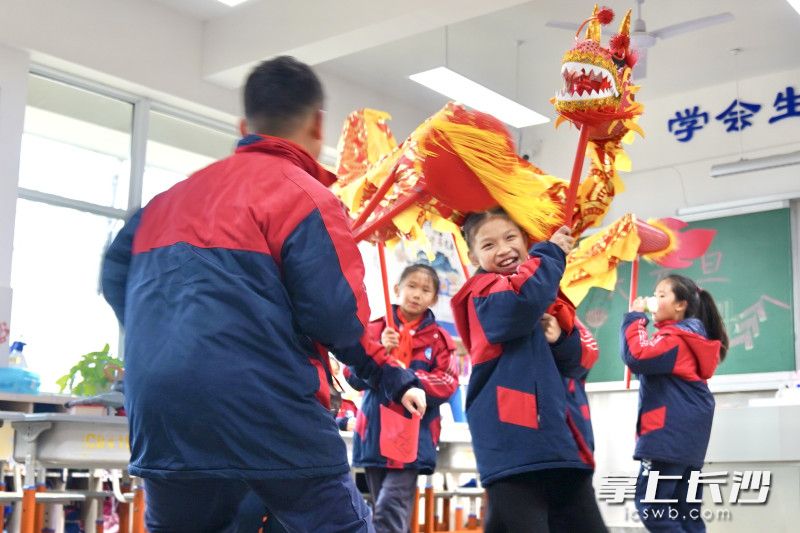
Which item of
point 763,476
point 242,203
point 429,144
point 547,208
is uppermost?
point 429,144

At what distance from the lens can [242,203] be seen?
5.10 ft

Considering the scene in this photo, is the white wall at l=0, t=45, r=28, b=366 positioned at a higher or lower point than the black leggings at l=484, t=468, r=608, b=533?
higher

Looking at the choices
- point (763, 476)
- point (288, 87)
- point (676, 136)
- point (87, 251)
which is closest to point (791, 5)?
point (676, 136)

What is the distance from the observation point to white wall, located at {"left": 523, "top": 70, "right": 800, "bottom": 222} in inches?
320

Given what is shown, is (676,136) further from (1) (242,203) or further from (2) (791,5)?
(1) (242,203)

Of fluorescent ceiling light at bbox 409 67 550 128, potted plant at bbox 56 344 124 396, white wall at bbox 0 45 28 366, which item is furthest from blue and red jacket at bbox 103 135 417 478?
fluorescent ceiling light at bbox 409 67 550 128

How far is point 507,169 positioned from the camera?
8.03 ft

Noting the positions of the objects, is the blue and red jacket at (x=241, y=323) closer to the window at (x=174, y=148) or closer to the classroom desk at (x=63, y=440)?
the classroom desk at (x=63, y=440)

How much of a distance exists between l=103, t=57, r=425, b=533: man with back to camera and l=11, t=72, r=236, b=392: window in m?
5.17

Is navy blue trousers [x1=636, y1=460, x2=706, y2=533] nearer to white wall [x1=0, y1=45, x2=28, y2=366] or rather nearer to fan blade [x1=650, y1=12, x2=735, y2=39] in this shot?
fan blade [x1=650, y1=12, x2=735, y2=39]

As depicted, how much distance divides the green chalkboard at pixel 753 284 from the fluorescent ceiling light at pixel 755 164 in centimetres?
45

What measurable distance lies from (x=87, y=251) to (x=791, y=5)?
518cm

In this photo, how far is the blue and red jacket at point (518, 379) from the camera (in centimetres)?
219

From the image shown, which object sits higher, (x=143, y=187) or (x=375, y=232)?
(x=143, y=187)
